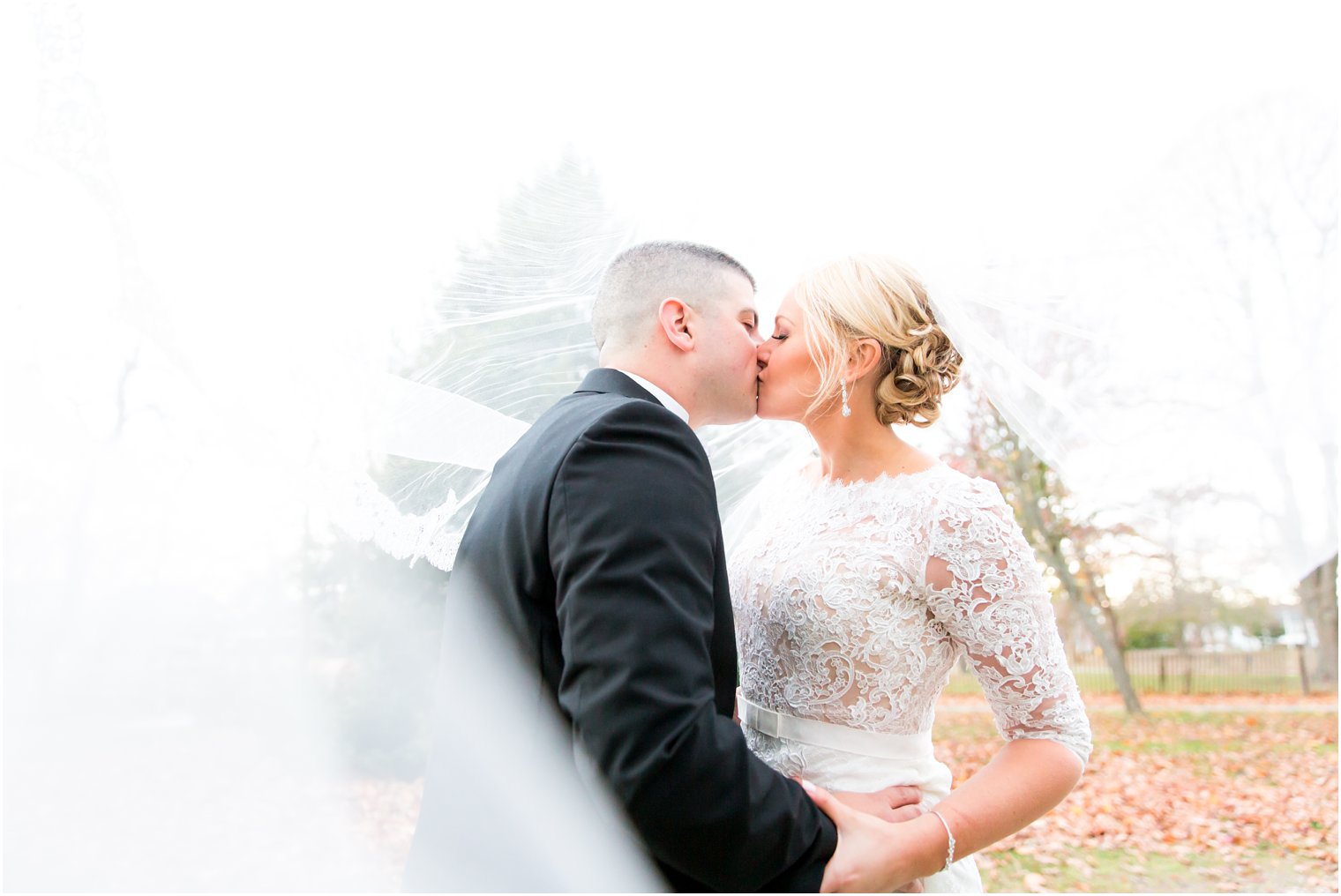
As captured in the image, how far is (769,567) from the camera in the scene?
6.84 ft

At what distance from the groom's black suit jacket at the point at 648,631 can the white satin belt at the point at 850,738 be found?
40 centimetres

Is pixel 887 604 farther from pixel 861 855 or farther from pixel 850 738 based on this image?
pixel 861 855

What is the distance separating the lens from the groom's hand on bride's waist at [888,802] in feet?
5.90

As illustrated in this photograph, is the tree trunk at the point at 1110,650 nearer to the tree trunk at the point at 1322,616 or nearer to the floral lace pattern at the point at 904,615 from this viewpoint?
the tree trunk at the point at 1322,616

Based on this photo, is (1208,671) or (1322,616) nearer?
(1322,616)

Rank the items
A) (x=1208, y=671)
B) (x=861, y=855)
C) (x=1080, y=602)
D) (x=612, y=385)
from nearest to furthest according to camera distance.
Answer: (x=861, y=855)
(x=612, y=385)
(x=1080, y=602)
(x=1208, y=671)

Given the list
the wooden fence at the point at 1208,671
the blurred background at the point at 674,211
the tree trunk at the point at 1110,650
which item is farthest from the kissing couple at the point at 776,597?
the wooden fence at the point at 1208,671

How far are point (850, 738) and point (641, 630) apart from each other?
0.83 m

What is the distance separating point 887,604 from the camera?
1.90m

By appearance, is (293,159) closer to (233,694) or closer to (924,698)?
(924,698)

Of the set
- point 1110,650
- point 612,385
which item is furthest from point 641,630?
point 1110,650

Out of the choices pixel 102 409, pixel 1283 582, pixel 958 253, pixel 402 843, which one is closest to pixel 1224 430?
pixel 1283 582

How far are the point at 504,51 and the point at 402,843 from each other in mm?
6025

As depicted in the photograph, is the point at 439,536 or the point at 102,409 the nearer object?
the point at 439,536
